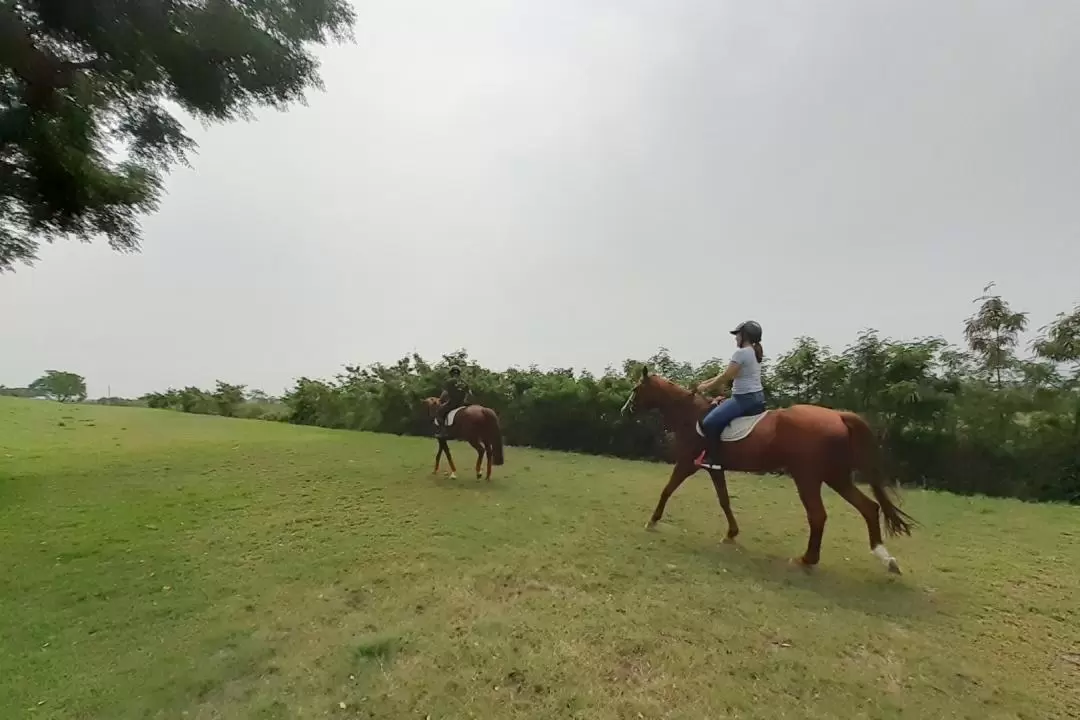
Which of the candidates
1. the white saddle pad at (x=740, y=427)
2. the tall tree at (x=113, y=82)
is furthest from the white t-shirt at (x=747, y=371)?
the tall tree at (x=113, y=82)

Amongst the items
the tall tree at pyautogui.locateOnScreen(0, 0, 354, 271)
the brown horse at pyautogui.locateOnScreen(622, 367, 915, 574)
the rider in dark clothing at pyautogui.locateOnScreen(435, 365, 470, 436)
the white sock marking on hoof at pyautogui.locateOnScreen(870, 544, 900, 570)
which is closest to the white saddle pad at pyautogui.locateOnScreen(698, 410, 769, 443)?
the brown horse at pyautogui.locateOnScreen(622, 367, 915, 574)

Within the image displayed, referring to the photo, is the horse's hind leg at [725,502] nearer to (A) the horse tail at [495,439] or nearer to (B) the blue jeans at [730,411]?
(B) the blue jeans at [730,411]

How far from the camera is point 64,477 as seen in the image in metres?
9.58

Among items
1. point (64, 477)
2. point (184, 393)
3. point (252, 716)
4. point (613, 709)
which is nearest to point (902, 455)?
point (613, 709)

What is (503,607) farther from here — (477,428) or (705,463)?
(477,428)

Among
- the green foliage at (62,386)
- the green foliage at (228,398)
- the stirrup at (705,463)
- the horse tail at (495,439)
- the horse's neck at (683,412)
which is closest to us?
the stirrup at (705,463)

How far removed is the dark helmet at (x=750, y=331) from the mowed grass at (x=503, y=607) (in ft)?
7.14

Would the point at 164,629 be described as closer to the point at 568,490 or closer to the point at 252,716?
the point at 252,716

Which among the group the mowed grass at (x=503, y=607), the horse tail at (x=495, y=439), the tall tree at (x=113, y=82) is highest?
the tall tree at (x=113, y=82)

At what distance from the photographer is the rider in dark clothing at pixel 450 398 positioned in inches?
362

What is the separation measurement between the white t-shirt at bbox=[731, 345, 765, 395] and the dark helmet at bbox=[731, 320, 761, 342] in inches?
3.6

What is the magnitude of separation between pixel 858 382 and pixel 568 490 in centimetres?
644

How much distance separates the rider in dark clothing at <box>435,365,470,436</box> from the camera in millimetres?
9195

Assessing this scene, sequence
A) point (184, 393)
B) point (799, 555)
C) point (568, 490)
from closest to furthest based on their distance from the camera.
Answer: point (799, 555)
point (568, 490)
point (184, 393)
